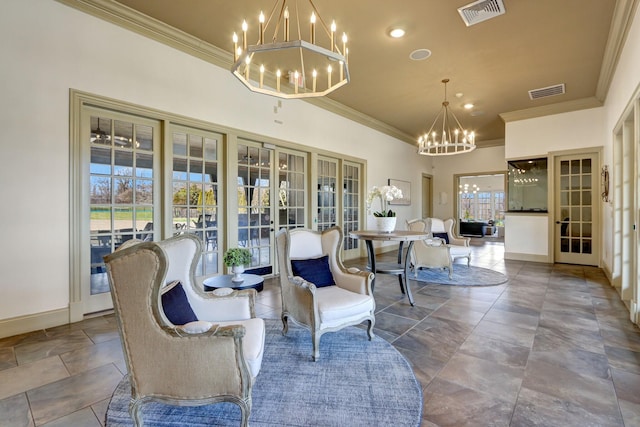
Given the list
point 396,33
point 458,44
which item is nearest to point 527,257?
point 458,44

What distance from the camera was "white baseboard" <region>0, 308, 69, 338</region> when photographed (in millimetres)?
2705

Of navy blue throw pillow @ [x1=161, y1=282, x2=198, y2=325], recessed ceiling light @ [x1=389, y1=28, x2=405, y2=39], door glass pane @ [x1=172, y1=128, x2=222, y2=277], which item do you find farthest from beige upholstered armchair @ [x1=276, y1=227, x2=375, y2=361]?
recessed ceiling light @ [x1=389, y1=28, x2=405, y2=39]

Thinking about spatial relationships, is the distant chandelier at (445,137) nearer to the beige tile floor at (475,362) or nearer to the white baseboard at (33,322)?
the beige tile floor at (475,362)

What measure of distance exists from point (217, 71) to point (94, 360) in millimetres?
3637

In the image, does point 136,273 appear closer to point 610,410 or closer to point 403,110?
point 610,410

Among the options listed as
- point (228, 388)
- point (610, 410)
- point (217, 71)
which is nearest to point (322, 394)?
point (228, 388)

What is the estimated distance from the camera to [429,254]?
16.6ft

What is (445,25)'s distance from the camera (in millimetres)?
3518

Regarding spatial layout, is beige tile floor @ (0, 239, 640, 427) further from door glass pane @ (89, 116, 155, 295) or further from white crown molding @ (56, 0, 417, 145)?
white crown molding @ (56, 0, 417, 145)

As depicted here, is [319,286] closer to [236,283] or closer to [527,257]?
[236,283]

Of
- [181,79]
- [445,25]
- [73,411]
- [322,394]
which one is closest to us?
[73,411]

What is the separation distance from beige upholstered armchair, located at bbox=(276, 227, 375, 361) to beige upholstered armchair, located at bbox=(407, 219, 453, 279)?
2.55 m

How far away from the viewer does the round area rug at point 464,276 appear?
4676mm

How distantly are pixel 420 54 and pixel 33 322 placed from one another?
17.7 ft
